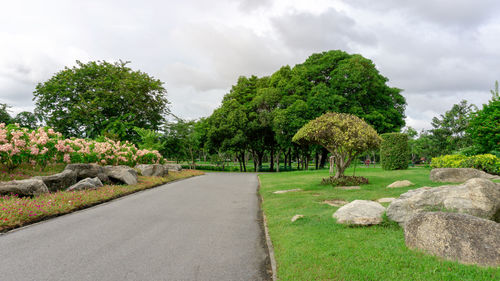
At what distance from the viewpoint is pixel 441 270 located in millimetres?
3514

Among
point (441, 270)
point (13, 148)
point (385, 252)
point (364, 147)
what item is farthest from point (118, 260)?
point (364, 147)

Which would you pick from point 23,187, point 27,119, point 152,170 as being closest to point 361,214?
point 23,187

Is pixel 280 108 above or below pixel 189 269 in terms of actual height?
above

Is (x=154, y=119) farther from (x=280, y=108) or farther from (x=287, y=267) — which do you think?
(x=287, y=267)

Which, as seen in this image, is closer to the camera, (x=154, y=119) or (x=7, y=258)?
(x=7, y=258)

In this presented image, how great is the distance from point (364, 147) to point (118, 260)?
468 inches

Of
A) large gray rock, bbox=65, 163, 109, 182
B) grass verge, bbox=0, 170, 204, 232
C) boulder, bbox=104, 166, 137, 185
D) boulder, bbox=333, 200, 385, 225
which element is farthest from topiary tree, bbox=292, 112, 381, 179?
large gray rock, bbox=65, 163, 109, 182

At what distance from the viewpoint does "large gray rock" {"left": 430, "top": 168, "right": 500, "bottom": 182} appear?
11.2 meters

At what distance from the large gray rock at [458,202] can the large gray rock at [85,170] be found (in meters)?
12.6

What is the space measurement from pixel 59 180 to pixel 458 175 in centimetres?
1680

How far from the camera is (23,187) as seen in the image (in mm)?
8531

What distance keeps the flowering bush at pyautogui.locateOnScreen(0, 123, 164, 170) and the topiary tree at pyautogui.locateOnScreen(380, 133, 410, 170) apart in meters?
19.1

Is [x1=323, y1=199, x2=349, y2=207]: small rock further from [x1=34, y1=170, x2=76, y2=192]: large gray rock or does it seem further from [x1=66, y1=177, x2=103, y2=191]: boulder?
[x1=34, y1=170, x2=76, y2=192]: large gray rock

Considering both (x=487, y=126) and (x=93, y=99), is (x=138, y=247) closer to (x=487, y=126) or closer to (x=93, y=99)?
(x=487, y=126)
